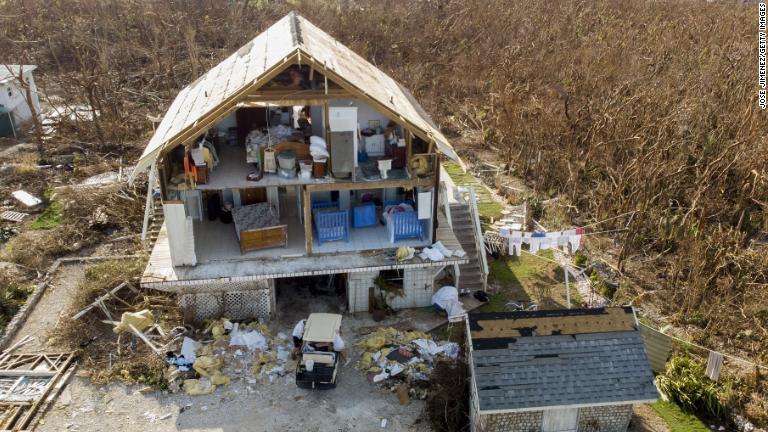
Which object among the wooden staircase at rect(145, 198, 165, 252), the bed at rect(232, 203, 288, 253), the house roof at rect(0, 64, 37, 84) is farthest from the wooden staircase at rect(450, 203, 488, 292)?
the house roof at rect(0, 64, 37, 84)

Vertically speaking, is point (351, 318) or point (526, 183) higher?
point (526, 183)

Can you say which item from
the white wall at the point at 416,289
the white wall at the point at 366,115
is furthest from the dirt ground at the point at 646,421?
the white wall at the point at 366,115

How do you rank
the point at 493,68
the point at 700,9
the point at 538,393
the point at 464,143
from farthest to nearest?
the point at 700,9 → the point at 493,68 → the point at 464,143 → the point at 538,393

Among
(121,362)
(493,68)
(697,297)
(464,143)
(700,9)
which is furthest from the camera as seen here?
(700,9)

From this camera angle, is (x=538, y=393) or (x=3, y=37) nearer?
(x=538, y=393)

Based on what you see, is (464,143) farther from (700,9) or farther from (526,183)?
(700,9)

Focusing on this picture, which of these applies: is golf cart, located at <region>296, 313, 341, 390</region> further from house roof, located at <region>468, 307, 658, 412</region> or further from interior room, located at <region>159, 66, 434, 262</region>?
house roof, located at <region>468, 307, 658, 412</region>

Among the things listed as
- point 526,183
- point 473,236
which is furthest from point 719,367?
point 526,183
